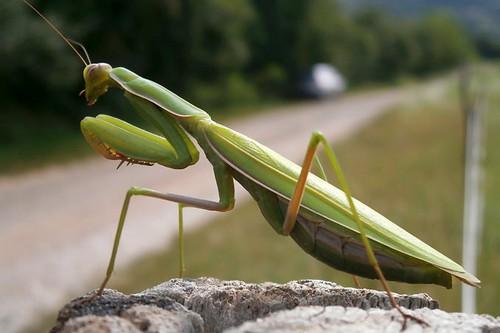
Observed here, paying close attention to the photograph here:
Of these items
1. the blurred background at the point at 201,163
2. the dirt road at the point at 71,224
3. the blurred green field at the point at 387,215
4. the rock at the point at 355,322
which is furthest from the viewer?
the blurred background at the point at 201,163

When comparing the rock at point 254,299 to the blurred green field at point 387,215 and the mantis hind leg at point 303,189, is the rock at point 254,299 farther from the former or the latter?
the blurred green field at point 387,215

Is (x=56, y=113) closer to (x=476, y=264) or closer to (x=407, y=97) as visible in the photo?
(x=476, y=264)

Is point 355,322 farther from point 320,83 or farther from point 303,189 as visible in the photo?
point 320,83

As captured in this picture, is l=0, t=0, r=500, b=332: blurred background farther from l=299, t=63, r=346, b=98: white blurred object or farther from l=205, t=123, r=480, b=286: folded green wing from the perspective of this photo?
l=205, t=123, r=480, b=286: folded green wing

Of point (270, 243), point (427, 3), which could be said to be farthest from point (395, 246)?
point (427, 3)

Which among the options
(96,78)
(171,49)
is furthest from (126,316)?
(171,49)

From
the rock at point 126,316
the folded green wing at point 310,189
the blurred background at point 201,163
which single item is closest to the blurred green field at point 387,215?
the blurred background at point 201,163
